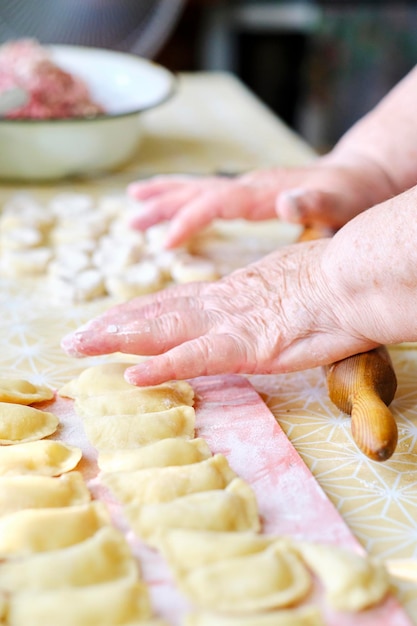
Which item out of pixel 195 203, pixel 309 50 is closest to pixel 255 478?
pixel 195 203

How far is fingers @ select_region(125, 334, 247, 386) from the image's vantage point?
42.9 inches

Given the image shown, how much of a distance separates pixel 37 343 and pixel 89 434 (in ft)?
1.13

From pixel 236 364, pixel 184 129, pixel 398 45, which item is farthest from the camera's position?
pixel 398 45

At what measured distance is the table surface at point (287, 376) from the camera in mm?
941

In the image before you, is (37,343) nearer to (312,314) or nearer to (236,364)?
(236,364)

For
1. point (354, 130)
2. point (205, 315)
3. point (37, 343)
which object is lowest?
point (37, 343)

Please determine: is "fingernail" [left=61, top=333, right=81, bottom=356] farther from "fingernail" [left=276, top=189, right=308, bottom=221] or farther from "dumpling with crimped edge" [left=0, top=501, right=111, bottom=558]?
"fingernail" [left=276, top=189, right=308, bottom=221]

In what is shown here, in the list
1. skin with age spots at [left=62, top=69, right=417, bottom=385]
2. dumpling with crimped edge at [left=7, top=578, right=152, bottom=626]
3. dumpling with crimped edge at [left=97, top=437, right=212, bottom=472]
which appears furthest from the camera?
skin with age spots at [left=62, top=69, right=417, bottom=385]

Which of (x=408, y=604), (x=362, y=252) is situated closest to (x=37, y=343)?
(x=362, y=252)

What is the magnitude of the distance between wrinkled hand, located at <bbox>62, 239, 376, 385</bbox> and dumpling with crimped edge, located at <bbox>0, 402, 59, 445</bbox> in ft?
0.45

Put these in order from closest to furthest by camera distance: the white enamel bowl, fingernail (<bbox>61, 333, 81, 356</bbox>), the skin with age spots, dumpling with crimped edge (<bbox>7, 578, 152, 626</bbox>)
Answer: dumpling with crimped edge (<bbox>7, 578, 152, 626</bbox>) → the skin with age spots → fingernail (<bbox>61, 333, 81, 356</bbox>) → the white enamel bowl

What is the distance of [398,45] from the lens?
14.5 ft

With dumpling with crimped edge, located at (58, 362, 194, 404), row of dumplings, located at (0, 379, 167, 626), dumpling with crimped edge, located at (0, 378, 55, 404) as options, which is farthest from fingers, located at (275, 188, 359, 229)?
row of dumplings, located at (0, 379, 167, 626)

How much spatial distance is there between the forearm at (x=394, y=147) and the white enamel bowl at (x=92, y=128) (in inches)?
24.7
